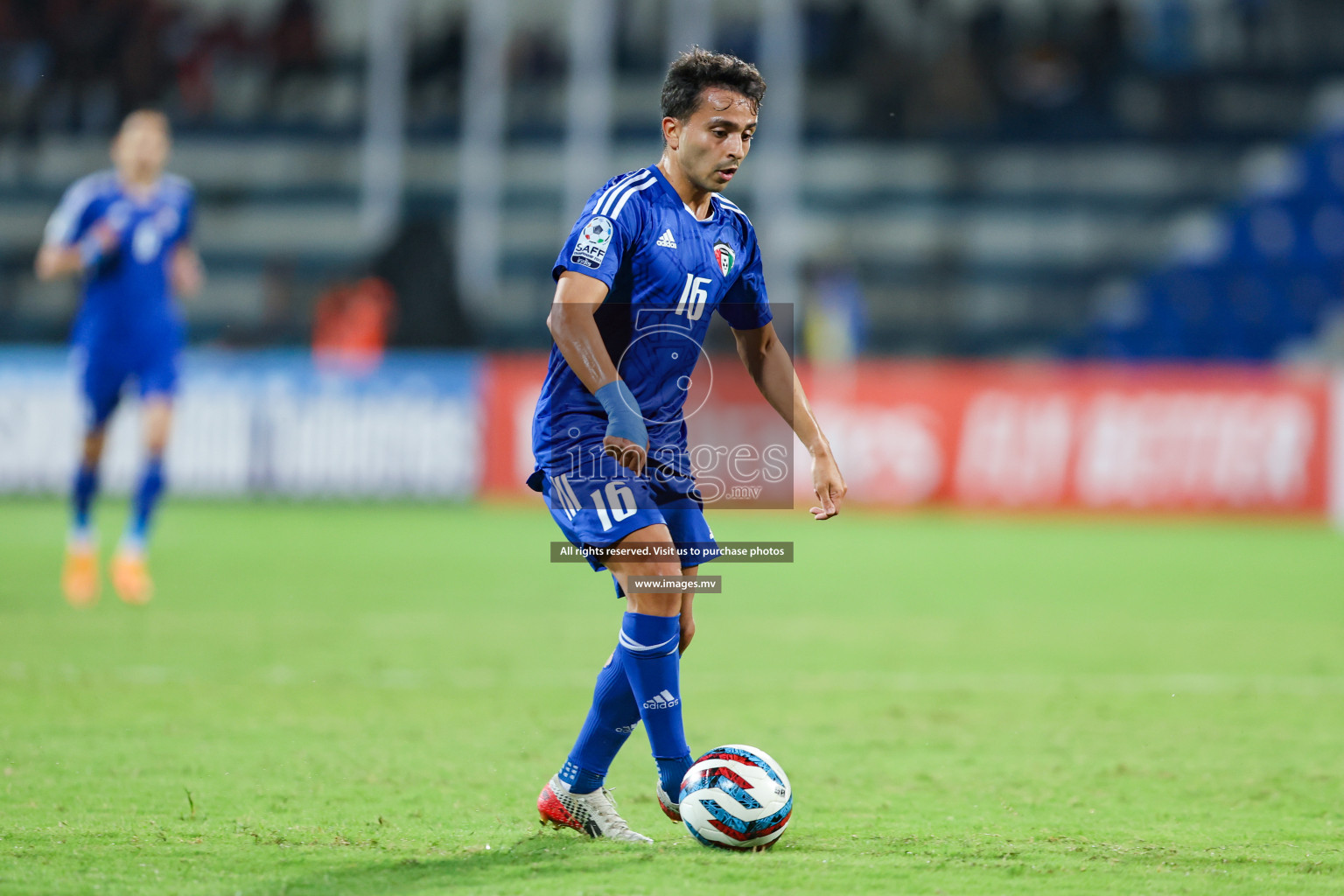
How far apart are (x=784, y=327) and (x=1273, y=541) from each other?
6338 mm

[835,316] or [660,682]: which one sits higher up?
[835,316]

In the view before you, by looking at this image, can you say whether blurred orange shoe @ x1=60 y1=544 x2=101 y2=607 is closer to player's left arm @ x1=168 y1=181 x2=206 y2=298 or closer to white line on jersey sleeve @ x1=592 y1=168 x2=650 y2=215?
player's left arm @ x1=168 y1=181 x2=206 y2=298

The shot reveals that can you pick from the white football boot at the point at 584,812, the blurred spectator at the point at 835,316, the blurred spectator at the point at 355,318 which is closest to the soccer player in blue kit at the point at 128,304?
the white football boot at the point at 584,812

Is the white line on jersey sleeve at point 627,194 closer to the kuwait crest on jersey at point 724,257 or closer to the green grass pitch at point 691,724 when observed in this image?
the kuwait crest on jersey at point 724,257

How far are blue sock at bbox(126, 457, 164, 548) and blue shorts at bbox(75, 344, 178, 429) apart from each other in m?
0.43

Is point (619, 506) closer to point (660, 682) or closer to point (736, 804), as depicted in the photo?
point (660, 682)

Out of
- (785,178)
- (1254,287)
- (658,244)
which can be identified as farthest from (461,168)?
(658,244)

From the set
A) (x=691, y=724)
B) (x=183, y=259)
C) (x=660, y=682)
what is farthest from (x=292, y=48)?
(x=660, y=682)

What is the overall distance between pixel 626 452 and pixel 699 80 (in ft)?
3.54

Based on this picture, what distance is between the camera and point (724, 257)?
4523 mm

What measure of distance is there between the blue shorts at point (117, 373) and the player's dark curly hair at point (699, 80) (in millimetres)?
5771

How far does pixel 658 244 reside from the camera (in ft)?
14.2

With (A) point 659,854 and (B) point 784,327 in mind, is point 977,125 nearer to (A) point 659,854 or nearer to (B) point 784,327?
(B) point 784,327

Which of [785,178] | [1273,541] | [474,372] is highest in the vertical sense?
[785,178]
